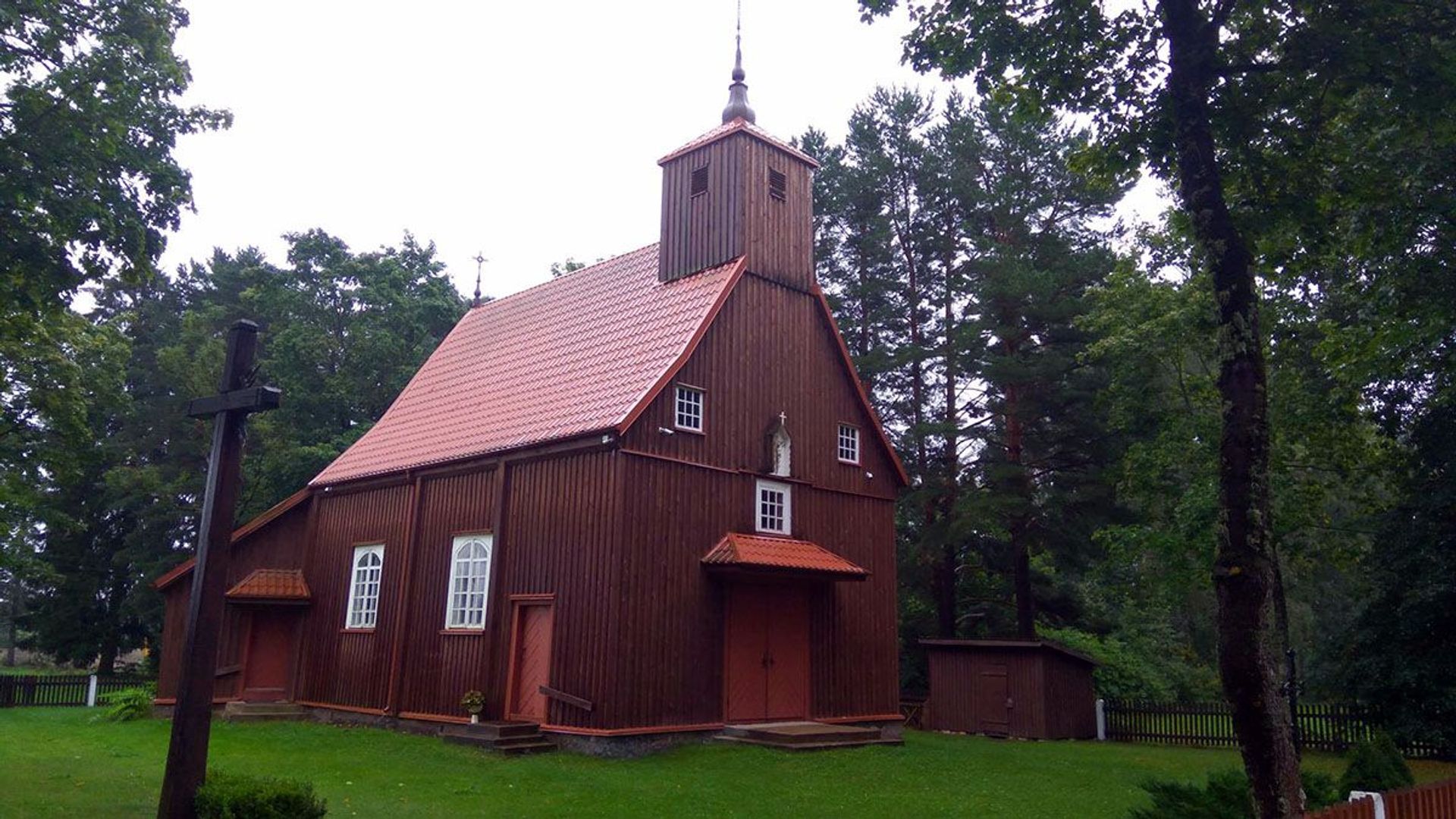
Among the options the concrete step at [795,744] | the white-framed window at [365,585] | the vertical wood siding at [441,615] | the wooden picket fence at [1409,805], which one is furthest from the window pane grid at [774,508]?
the wooden picket fence at [1409,805]

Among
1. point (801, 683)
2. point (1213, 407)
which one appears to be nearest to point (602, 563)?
point (801, 683)

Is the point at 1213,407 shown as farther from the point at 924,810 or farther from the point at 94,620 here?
the point at 94,620

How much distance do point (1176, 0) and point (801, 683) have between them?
43.1 feet

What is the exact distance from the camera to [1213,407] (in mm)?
22500

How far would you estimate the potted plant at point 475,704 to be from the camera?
1759cm

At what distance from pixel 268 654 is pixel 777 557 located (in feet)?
39.5

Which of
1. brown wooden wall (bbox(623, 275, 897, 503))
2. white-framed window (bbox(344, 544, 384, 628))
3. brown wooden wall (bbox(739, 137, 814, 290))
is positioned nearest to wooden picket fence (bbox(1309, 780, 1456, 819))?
brown wooden wall (bbox(623, 275, 897, 503))

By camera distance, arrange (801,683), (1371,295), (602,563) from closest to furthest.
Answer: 1. (1371,295)
2. (602,563)
3. (801,683)

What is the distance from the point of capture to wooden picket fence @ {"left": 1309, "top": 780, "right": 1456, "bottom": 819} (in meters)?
8.14

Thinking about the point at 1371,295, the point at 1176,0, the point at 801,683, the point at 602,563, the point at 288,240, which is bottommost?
the point at 801,683

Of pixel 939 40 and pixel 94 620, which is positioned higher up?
pixel 939 40

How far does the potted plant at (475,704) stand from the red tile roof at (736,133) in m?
10.9

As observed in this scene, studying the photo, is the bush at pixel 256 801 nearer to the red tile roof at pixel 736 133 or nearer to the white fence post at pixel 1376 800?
the white fence post at pixel 1376 800

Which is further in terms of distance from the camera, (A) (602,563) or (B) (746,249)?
(B) (746,249)
